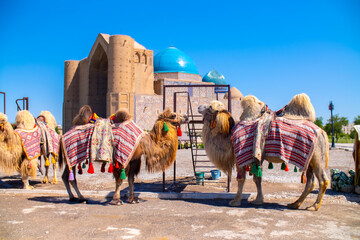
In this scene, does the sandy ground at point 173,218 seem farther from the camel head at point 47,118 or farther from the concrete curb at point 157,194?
the camel head at point 47,118

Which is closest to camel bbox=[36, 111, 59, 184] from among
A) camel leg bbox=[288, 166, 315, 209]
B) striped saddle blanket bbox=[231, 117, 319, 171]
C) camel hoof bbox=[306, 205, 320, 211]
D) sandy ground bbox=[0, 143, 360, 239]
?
sandy ground bbox=[0, 143, 360, 239]

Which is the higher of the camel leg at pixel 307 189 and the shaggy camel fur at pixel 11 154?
the shaggy camel fur at pixel 11 154

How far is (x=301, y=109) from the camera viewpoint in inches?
216

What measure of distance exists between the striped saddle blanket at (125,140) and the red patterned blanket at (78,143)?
0.45 m

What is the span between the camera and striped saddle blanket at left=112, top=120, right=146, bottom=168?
5492 millimetres

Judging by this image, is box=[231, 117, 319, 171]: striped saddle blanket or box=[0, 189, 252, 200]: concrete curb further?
box=[0, 189, 252, 200]: concrete curb

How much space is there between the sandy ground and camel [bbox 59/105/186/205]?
34cm

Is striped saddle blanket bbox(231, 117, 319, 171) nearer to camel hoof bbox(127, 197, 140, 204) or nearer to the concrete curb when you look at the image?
the concrete curb

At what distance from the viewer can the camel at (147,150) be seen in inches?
223

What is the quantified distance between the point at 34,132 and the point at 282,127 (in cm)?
523

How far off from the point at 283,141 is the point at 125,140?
2584 mm

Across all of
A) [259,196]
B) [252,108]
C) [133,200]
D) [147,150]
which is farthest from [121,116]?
[259,196]

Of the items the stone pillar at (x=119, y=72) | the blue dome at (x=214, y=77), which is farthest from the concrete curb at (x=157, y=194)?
the blue dome at (x=214, y=77)

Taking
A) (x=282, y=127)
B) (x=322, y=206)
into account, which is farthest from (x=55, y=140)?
(x=322, y=206)
